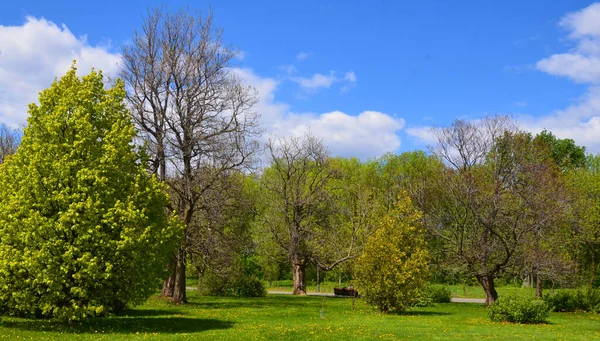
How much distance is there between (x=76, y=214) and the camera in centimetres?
1648

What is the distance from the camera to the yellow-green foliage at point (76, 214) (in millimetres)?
16672

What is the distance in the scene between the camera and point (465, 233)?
114ft

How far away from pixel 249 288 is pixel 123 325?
2148 cm

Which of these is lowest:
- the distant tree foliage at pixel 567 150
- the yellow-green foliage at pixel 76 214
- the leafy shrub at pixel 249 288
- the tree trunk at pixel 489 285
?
Result: the leafy shrub at pixel 249 288

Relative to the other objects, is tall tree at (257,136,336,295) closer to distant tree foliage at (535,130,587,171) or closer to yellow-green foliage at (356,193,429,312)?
yellow-green foliage at (356,193,429,312)

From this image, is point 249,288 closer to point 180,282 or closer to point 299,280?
point 299,280

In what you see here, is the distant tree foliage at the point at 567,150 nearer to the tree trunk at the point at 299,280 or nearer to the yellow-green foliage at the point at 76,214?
the tree trunk at the point at 299,280

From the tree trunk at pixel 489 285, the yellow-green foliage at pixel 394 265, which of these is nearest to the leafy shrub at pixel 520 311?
the yellow-green foliage at pixel 394 265

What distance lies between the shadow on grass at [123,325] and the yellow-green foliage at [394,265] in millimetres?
8828

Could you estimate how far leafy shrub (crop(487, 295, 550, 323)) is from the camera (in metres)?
23.1

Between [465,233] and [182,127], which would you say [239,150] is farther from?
[465,233]

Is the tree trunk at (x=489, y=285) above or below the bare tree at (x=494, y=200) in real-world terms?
below

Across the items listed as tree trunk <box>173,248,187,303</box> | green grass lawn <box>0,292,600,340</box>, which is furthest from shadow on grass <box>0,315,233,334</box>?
tree trunk <box>173,248,187,303</box>

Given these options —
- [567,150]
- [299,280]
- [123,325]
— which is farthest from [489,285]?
[567,150]
